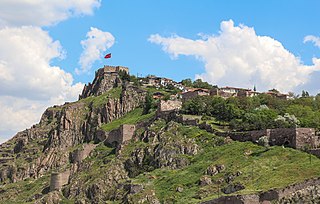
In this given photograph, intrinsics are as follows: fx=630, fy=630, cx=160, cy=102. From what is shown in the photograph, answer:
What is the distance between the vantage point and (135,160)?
117750 millimetres

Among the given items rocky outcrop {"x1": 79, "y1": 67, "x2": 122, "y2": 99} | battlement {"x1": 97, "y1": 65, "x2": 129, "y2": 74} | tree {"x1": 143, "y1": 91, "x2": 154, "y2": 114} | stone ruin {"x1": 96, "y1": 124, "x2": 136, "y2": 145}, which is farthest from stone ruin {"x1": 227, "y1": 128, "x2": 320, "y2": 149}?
battlement {"x1": 97, "y1": 65, "x2": 129, "y2": 74}

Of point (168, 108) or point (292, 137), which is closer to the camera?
point (292, 137)

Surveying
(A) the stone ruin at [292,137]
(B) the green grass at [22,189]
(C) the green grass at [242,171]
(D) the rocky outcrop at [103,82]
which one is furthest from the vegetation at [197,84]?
(A) the stone ruin at [292,137]

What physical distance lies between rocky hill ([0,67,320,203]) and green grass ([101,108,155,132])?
36cm

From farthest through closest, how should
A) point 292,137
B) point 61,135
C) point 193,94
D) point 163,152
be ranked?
point 61,135 → point 193,94 → point 163,152 → point 292,137

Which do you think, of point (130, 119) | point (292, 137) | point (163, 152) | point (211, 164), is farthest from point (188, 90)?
point (292, 137)

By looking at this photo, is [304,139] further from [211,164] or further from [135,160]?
[135,160]

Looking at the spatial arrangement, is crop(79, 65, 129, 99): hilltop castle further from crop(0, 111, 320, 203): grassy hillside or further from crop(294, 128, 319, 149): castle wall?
crop(294, 128, 319, 149): castle wall

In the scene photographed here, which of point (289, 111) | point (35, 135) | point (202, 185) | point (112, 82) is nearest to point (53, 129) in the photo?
point (35, 135)

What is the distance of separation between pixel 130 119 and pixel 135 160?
3536 centimetres

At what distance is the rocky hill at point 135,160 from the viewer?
3263 inches

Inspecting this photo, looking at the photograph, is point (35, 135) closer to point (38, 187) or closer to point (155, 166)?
point (38, 187)

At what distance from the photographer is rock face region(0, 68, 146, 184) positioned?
6024 inches

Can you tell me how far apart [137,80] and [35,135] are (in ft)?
108
